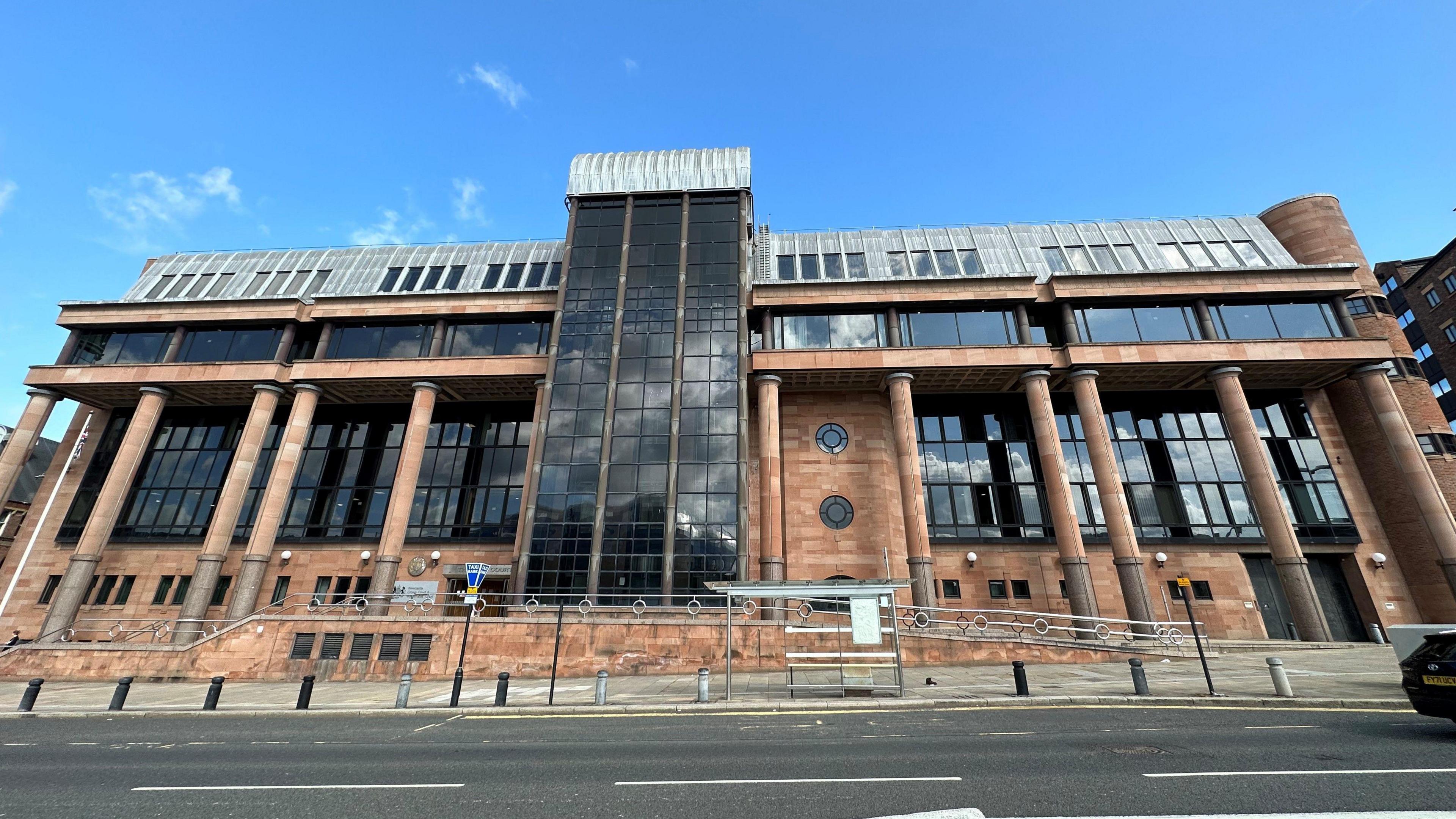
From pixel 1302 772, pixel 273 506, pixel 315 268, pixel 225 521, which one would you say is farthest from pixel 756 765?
pixel 315 268

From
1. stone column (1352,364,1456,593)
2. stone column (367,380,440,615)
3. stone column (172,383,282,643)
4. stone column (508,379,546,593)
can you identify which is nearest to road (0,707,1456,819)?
stone column (508,379,546,593)

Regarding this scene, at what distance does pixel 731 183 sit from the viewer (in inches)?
1319

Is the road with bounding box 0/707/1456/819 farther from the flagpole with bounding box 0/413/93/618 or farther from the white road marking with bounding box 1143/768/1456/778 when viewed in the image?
the flagpole with bounding box 0/413/93/618

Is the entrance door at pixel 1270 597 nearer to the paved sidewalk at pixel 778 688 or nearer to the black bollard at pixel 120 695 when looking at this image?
the paved sidewalk at pixel 778 688

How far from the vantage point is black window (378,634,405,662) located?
72.1ft

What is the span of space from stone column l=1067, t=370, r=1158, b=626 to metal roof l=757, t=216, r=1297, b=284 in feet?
27.1


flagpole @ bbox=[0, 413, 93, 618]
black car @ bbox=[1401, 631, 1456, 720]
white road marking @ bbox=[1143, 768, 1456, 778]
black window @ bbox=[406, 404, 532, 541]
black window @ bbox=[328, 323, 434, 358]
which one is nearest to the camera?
white road marking @ bbox=[1143, 768, 1456, 778]

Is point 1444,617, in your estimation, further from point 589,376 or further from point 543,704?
point 589,376

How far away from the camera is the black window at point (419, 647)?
21969 mm

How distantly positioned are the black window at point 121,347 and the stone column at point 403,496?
17417mm

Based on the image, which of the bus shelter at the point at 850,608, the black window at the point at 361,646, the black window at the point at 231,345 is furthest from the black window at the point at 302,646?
the black window at the point at 231,345

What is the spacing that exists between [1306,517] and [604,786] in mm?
39557

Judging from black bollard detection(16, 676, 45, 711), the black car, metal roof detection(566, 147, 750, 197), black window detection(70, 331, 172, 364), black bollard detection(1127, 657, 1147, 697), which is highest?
metal roof detection(566, 147, 750, 197)

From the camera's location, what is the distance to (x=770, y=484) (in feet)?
94.8
